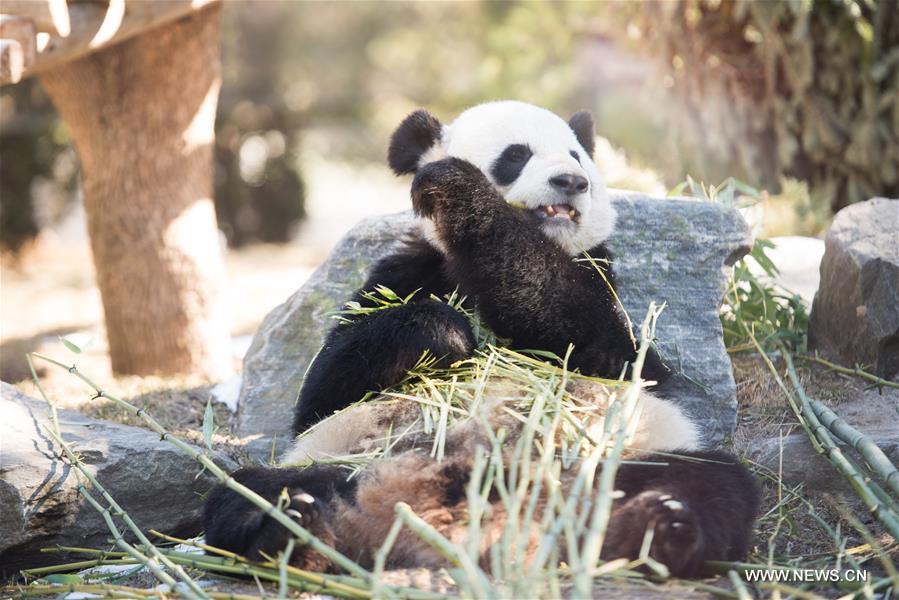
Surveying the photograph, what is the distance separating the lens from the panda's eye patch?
3.28 metres

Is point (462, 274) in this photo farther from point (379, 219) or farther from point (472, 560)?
point (379, 219)

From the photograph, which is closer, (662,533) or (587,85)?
(662,533)

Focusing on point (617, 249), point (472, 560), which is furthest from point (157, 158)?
point (472, 560)

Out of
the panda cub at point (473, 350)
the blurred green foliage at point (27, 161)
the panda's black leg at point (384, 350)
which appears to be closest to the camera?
the panda cub at point (473, 350)

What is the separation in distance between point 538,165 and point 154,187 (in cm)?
340

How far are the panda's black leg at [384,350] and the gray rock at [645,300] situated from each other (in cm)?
76

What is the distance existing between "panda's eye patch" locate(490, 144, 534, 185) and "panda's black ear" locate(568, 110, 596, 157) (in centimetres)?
52

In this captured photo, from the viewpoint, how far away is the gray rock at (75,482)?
3.03m

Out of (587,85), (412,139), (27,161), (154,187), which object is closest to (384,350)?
(412,139)

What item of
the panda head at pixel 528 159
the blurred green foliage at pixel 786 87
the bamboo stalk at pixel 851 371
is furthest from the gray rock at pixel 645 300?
the blurred green foliage at pixel 786 87

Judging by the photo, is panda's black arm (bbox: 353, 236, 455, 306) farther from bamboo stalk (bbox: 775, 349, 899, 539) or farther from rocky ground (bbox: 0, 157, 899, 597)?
bamboo stalk (bbox: 775, 349, 899, 539)

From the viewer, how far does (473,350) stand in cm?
301

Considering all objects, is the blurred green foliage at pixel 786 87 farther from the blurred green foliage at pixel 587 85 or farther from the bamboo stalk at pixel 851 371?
the bamboo stalk at pixel 851 371

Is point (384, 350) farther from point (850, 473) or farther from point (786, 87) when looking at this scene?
point (786, 87)
